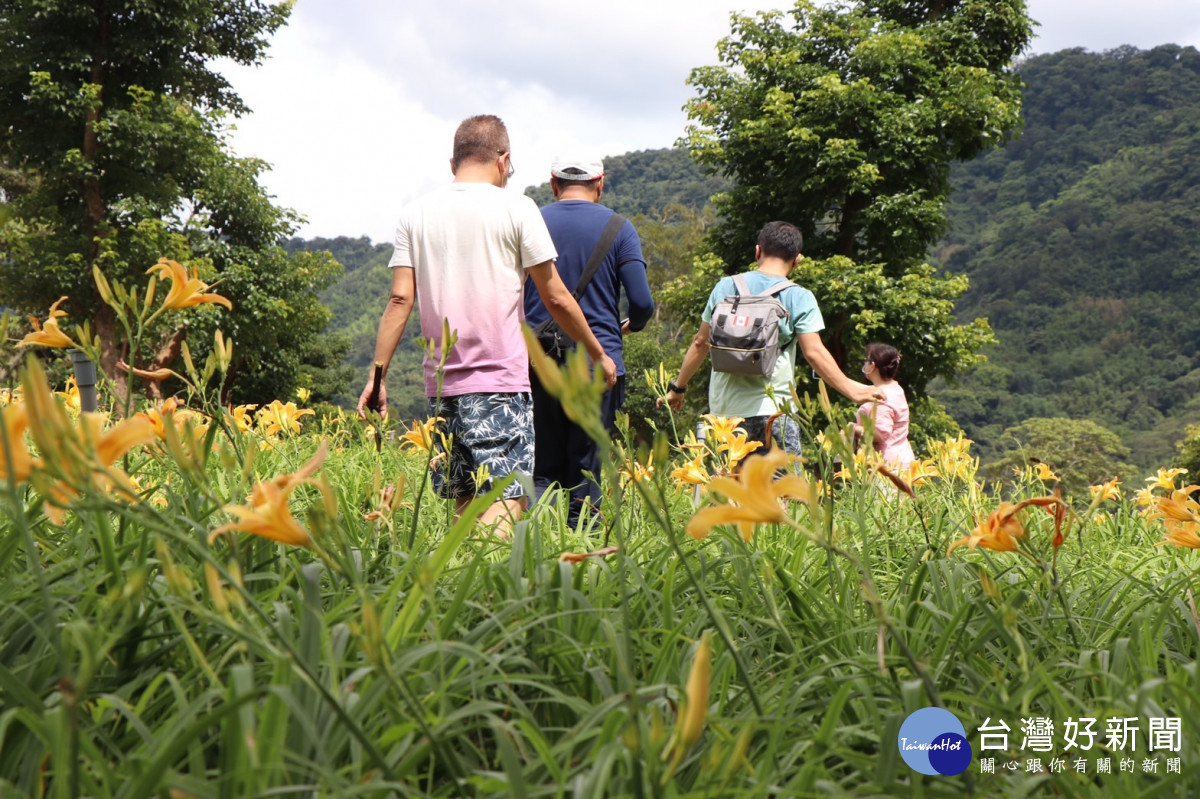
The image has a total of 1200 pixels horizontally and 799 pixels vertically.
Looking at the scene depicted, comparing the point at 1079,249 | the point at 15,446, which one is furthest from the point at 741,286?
the point at 1079,249

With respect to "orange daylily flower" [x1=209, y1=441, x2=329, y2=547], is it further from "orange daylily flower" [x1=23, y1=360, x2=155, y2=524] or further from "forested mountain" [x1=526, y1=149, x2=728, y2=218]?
"forested mountain" [x1=526, y1=149, x2=728, y2=218]

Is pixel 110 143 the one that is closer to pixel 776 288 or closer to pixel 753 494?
pixel 776 288

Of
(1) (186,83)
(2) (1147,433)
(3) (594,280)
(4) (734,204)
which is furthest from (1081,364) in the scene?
(3) (594,280)

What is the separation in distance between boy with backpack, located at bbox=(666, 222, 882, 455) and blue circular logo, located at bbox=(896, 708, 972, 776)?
1.93m

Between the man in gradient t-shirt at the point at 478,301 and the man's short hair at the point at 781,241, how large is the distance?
1144 millimetres

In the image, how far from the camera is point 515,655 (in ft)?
3.34

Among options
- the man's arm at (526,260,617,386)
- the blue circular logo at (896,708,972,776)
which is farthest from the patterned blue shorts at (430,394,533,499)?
the blue circular logo at (896,708,972,776)

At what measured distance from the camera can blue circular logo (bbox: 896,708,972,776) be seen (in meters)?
0.85

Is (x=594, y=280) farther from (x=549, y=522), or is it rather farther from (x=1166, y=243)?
(x=1166, y=243)

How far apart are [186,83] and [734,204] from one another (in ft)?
30.0

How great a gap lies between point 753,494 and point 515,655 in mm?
444

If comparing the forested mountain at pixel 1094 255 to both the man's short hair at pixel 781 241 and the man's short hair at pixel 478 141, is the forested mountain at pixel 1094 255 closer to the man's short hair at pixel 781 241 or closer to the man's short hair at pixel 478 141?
the man's short hair at pixel 781 241

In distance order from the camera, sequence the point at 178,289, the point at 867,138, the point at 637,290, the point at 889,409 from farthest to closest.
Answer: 1. the point at 867,138
2. the point at 889,409
3. the point at 637,290
4. the point at 178,289

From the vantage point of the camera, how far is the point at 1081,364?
46.8 meters
